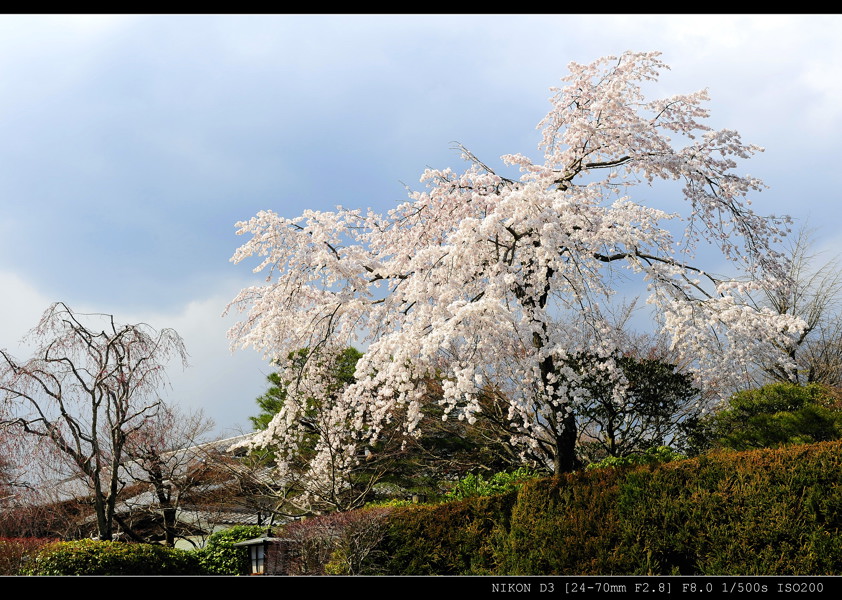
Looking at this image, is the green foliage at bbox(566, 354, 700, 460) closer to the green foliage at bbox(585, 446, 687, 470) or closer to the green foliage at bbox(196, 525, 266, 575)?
the green foliage at bbox(585, 446, 687, 470)

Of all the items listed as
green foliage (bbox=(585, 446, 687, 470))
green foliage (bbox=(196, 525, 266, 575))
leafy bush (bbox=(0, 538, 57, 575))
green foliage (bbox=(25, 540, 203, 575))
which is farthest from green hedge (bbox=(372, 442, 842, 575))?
leafy bush (bbox=(0, 538, 57, 575))

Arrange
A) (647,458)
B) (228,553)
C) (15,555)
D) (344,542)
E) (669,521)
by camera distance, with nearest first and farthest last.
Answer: (669,521) < (647,458) < (344,542) < (15,555) < (228,553)

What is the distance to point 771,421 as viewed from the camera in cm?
934

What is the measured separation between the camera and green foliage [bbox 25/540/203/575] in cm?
845

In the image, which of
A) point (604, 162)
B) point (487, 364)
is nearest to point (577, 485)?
point (487, 364)

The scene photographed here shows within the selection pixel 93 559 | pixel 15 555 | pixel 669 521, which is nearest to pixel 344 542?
pixel 93 559

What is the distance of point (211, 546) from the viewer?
11.6 metres

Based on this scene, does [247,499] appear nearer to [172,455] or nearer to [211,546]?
[172,455]

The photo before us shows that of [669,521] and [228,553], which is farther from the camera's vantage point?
[228,553]

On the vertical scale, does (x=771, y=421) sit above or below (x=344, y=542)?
above

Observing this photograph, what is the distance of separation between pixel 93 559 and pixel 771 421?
9.37 metres

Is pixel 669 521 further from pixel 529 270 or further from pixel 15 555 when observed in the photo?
pixel 15 555

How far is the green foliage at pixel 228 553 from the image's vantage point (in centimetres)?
1114
